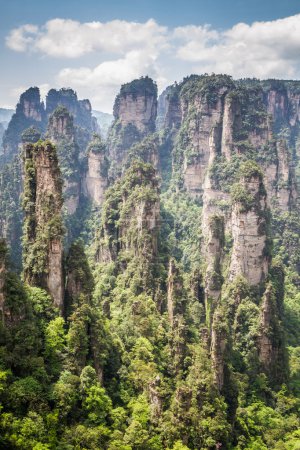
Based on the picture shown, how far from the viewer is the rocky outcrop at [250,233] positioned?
6150 cm

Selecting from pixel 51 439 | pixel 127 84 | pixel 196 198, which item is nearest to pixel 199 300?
pixel 51 439

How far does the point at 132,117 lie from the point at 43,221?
94.3 m

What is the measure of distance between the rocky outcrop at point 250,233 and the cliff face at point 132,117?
65.0 metres

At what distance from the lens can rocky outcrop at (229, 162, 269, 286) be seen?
6150 centimetres

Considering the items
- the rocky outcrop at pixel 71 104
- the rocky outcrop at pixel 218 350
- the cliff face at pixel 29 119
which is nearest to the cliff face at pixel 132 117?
the cliff face at pixel 29 119

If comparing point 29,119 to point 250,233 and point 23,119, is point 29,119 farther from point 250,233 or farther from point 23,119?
point 250,233

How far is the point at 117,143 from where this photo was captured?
124312 mm

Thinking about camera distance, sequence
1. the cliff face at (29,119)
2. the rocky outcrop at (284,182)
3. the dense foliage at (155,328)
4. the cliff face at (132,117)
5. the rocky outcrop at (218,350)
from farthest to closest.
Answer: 1. the cliff face at (29,119)
2. the cliff face at (132,117)
3. the rocky outcrop at (284,182)
4. the rocky outcrop at (218,350)
5. the dense foliage at (155,328)

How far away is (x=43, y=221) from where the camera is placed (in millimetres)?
38281

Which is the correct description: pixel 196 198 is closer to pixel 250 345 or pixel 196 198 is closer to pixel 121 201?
pixel 121 201

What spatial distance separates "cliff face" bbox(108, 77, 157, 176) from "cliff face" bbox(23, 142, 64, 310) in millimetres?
84412

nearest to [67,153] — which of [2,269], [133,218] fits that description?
[133,218]

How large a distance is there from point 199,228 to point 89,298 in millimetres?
50382

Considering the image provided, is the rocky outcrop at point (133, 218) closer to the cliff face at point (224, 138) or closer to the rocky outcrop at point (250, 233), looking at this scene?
the rocky outcrop at point (250, 233)
